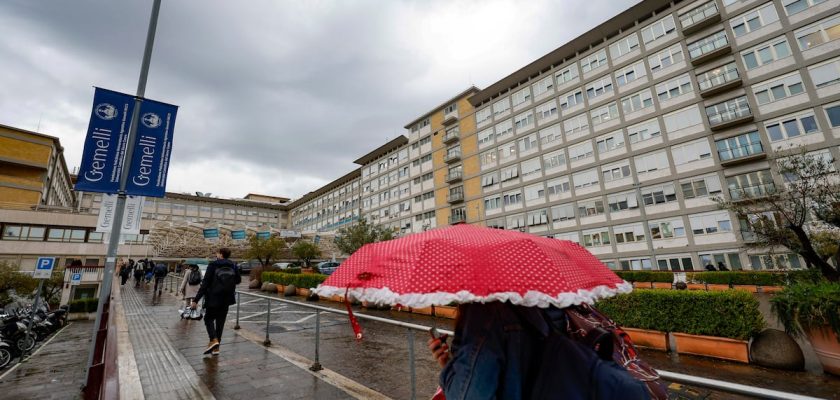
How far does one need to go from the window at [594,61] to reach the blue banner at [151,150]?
35064 millimetres

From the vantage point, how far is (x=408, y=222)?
49.5 metres

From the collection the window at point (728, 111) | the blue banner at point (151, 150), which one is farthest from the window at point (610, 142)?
the blue banner at point (151, 150)

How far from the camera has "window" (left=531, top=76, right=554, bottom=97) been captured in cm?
3528

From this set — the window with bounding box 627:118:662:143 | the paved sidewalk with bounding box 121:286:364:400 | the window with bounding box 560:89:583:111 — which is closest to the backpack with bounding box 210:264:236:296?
the paved sidewalk with bounding box 121:286:364:400

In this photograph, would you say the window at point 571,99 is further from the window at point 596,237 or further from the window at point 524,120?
the window at point 596,237

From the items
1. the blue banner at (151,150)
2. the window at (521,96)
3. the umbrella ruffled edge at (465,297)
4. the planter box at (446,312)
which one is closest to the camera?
the umbrella ruffled edge at (465,297)

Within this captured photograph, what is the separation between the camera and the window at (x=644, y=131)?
90.8 feet

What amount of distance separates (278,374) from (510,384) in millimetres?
4656

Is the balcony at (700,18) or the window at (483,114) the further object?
the window at (483,114)

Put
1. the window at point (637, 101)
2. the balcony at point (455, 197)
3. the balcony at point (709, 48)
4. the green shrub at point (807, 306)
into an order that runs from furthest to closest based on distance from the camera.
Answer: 1. the balcony at point (455, 197)
2. the window at point (637, 101)
3. the balcony at point (709, 48)
4. the green shrub at point (807, 306)

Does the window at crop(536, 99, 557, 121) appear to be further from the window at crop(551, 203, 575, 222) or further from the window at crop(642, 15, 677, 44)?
the window at crop(551, 203, 575, 222)

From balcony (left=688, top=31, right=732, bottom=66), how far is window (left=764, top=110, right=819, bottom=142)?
6.16 metres

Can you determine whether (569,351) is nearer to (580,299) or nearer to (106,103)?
(580,299)

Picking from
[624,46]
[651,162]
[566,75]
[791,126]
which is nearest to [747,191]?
[791,126]
